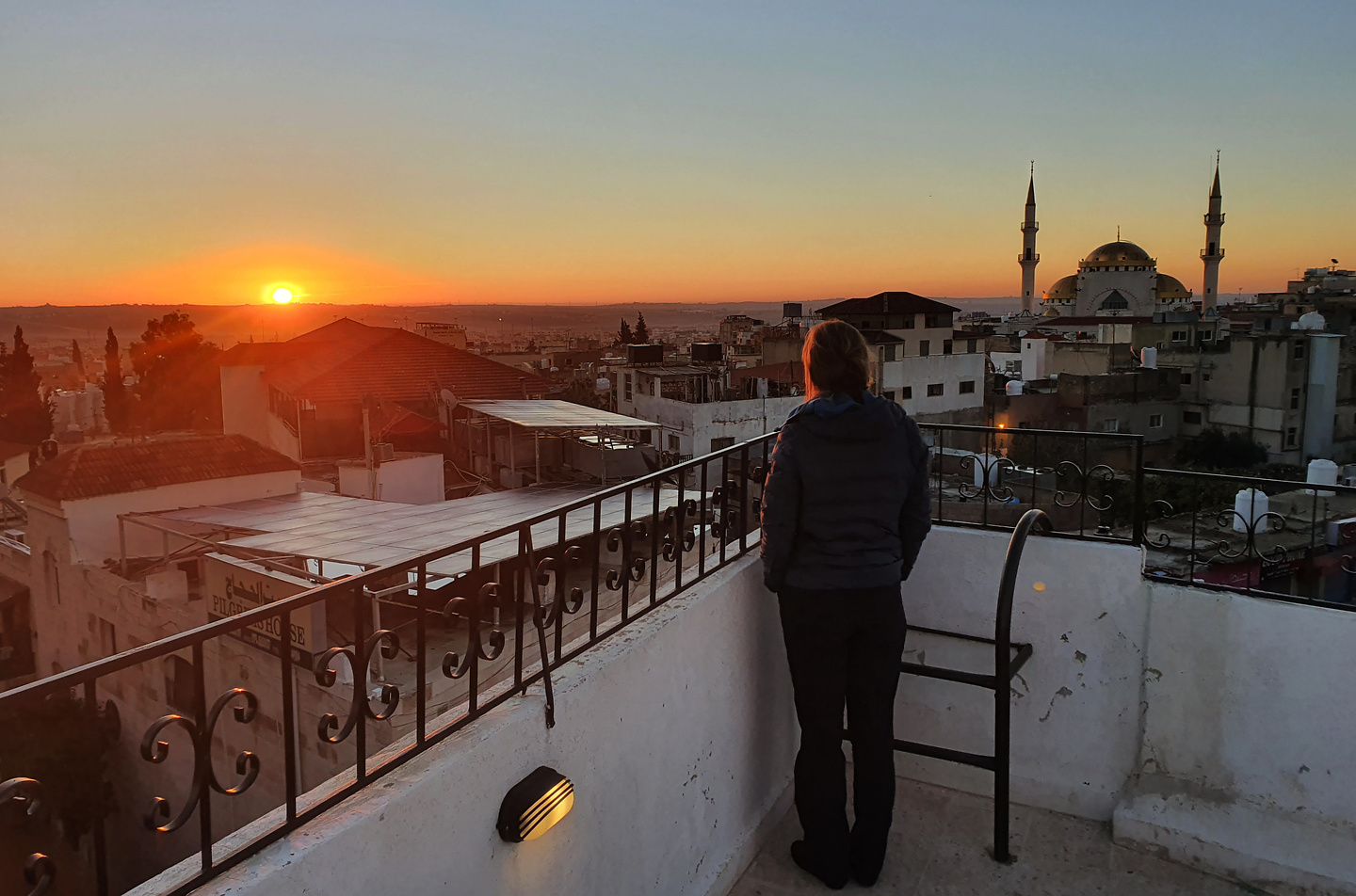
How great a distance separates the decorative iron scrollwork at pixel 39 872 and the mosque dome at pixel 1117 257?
255 feet

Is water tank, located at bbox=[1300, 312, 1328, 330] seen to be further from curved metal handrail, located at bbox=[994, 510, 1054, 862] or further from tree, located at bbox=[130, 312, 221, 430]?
tree, located at bbox=[130, 312, 221, 430]

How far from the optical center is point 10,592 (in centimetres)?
2098

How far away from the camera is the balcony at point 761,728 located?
1.85m

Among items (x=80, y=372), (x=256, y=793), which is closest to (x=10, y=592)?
(x=256, y=793)

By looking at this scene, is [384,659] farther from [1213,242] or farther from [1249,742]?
[1213,242]

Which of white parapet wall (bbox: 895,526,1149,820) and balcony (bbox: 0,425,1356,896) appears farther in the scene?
white parapet wall (bbox: 895,526,1149,820)

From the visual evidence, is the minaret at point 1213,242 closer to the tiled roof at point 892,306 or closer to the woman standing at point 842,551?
the tiled roof at point 892,306

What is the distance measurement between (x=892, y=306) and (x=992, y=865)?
138 ft

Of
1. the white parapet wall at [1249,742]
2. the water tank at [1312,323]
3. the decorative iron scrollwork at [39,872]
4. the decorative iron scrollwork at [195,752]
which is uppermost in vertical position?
the water tank at [1312,323]

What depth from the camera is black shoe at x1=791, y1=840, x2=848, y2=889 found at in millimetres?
3299

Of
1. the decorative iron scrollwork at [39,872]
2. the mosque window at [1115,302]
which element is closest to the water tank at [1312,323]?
the mosque window at [1115,302]

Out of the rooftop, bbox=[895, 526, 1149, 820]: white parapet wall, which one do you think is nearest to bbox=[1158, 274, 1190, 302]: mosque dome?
the rooftop

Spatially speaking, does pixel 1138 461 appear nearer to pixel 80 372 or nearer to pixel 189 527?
pixel 189 527

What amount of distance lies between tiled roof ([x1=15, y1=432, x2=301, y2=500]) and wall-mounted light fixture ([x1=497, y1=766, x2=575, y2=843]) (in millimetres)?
16411
